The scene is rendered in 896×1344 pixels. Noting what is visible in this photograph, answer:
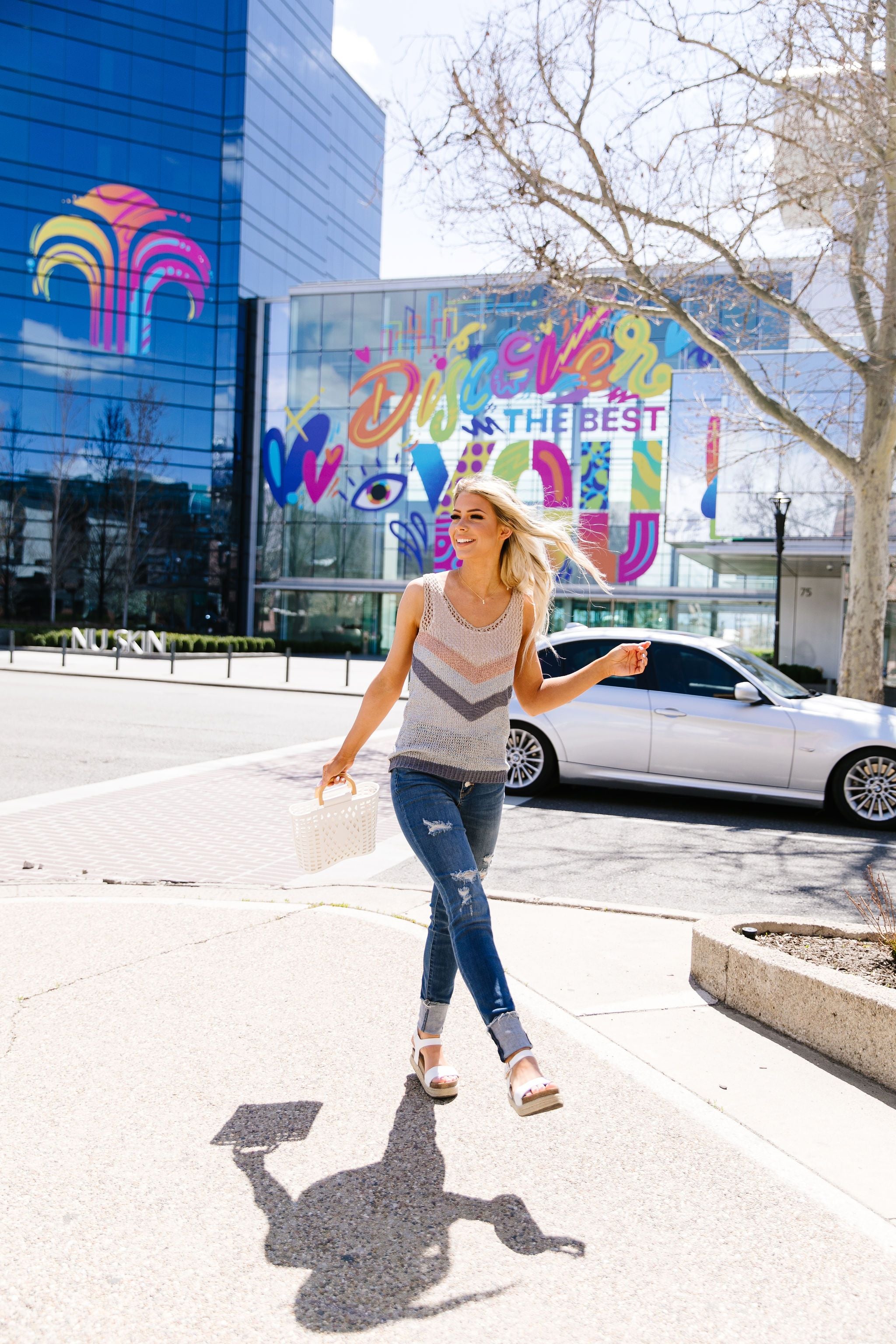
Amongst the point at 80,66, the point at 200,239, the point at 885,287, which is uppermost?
the point at 80,66

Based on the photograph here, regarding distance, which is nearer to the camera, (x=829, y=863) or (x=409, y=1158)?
(x=409, y=1158)

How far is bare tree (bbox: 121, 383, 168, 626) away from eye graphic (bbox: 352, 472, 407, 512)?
11668 mm

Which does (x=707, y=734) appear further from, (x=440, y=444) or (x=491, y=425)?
(x=440, y=444)

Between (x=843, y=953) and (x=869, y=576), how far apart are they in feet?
42.4

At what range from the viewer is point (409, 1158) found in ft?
10.4

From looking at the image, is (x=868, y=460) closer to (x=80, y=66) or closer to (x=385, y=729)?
(x=385, y=729)

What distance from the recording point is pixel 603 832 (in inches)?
351

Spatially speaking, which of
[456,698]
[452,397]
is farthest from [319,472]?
[456,698]

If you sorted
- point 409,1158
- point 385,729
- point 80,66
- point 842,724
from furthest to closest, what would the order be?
point 80,66 → point 385,729 → point 842,724 → point 409,1158

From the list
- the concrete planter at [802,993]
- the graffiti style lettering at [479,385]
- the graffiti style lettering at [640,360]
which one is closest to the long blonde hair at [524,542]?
the concrete planter at [802,993]

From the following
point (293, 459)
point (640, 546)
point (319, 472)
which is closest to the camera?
point (640, 546)

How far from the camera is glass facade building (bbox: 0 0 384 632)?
167 ft

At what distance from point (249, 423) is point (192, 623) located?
9979 mm

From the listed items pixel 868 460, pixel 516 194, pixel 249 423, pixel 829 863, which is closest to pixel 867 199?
pixel 868 460
